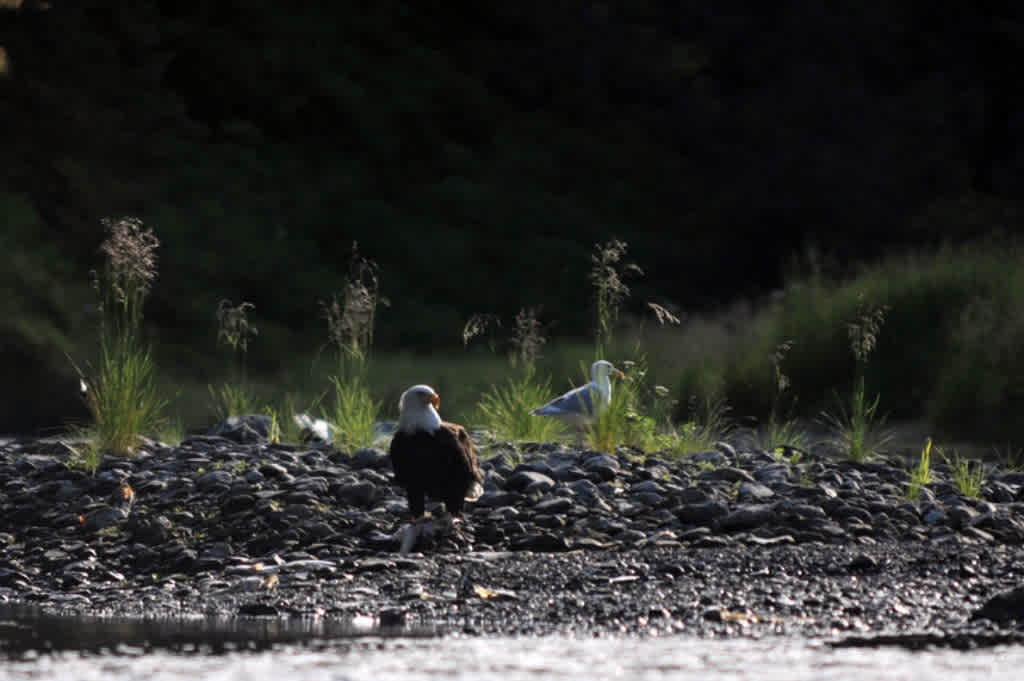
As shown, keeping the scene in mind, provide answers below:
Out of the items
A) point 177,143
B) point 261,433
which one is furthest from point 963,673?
point 177,143

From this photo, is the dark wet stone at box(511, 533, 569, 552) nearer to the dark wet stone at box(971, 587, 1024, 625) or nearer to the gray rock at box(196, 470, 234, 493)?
the gray rock at box(196, 470, 234, 493)

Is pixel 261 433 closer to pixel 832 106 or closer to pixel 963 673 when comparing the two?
pixel 963 673

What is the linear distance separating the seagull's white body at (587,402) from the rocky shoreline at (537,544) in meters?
0.32

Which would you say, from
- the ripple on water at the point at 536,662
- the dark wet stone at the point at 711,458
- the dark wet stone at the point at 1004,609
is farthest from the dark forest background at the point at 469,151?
the dark wet stone at the point at 1004,609

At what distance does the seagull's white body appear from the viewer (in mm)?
9602

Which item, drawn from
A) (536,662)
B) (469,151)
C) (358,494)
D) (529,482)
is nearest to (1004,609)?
(536,662)

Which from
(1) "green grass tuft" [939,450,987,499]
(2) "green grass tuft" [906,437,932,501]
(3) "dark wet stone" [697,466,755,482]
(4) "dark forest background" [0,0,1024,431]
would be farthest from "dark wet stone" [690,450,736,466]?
(4) "dark forest background" [0,0,1024,431]

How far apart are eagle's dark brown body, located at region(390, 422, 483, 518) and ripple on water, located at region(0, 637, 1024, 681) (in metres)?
1.78

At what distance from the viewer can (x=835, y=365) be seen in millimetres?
13789

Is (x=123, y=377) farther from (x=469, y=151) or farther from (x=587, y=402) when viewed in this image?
(x=469, y=151)

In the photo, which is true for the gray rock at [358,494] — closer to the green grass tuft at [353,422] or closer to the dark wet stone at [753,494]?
the green grass tuft at [353,422]

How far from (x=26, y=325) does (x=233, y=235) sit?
508 cm

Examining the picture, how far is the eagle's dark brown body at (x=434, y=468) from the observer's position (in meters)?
7.79

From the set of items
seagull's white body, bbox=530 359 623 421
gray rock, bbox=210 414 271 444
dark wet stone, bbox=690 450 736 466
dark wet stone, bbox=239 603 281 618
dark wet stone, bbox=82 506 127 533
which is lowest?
dark wet stone, bbox=82 506 127 533
